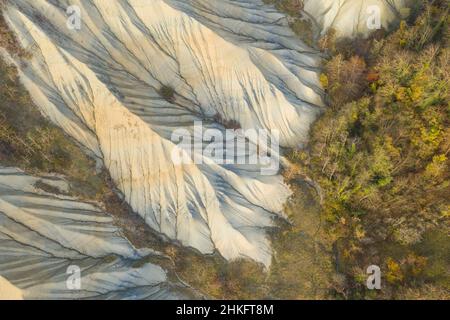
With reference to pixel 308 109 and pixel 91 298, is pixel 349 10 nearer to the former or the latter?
pixel 308 109

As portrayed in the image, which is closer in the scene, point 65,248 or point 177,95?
point 65,248

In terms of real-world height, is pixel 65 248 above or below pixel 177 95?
below

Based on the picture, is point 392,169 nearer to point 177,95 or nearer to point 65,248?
point 177,95

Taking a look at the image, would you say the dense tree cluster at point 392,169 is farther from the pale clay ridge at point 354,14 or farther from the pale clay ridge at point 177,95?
the pale clay ridge at point 177,95

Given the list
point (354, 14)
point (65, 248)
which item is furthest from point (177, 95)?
point (354, 14)

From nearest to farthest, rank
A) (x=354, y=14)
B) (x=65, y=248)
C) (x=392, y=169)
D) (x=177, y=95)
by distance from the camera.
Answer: (x=65, y=248) → (x=392, y=169) → (x=177, y=95) → (x=354, y=14)

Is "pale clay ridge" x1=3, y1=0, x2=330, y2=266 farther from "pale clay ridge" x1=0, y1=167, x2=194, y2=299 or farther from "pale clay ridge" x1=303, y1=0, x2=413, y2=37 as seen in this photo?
"pale clay ridge" x1=303, y1=0, x2=413, y2=37
